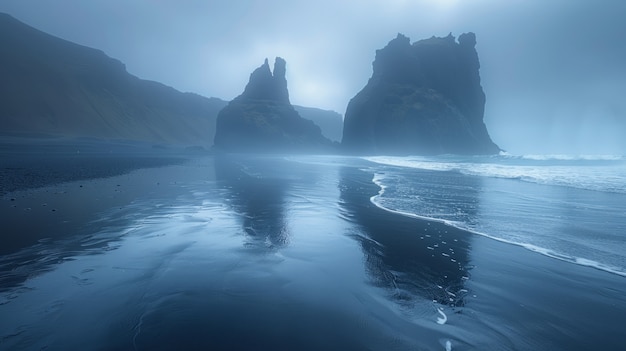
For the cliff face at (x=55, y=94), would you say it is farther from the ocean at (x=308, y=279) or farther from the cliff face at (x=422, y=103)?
the ocean at (x=308, y=279)

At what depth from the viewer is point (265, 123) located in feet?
402

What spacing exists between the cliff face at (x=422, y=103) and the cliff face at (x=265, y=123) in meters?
21.6

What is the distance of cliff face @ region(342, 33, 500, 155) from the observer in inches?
4033

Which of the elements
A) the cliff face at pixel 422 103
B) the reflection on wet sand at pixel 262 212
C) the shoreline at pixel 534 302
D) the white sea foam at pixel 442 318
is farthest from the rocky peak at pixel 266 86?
the white sea foam at pixel 442 318

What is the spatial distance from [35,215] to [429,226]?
1264 cm

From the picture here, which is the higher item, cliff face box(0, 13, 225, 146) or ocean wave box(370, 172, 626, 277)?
cliff face box(0, 13, 225, 146)

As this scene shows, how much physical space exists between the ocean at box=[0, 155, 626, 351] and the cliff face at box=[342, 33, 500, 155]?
94.7 metres

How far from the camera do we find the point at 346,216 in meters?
11.5

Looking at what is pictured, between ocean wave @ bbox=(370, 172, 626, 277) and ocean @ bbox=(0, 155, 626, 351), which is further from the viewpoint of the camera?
ocean wave @ bbox=(370, 172, 626, 277)

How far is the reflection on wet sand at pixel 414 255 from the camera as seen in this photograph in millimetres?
5289

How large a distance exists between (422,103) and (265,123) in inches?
2315

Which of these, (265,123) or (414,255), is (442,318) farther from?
(265,123)

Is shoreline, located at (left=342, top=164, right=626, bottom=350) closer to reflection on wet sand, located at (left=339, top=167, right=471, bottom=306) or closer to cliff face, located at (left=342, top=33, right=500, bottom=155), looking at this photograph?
reflection on wet sand, located at (left=339, top=167, right=471, bottom=306)

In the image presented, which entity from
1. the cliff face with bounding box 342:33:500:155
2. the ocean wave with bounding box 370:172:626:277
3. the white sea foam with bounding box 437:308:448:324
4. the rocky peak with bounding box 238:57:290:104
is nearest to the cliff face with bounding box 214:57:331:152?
the rocky peak with bounding box 238:57:290:104
